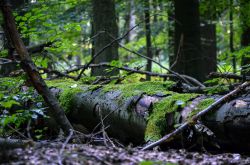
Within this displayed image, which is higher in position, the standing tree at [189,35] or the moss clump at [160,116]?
the standing tree at [189,35]

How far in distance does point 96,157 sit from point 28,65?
139 centimetres

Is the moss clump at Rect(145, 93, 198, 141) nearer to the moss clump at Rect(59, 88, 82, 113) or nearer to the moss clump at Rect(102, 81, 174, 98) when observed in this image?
the moss clump at Rect(102, 81, 174, 98)

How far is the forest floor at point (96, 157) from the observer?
260 cm

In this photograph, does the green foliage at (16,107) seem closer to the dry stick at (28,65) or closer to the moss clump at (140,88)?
the dry stick at (28,65)

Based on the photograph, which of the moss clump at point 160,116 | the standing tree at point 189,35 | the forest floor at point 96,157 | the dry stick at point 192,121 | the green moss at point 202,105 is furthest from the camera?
the standing tree at point 189,35

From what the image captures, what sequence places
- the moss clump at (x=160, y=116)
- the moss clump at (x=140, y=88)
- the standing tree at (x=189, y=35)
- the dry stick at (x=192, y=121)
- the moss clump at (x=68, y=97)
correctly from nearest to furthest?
the dry stick at (x=192, y=121)
the moss clump at (x=160, y=116)
the moss clump at (x=140, y=88)
the moss clump at (x=68, y=97)
the standing tree at (x=189, y=35)

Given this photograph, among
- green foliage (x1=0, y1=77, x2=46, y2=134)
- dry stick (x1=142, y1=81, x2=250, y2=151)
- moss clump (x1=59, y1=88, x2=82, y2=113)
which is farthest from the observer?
moss clump (x1=59, y1=88, x2=82, y2=113)

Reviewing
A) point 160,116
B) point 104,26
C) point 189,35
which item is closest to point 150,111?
point 160,116

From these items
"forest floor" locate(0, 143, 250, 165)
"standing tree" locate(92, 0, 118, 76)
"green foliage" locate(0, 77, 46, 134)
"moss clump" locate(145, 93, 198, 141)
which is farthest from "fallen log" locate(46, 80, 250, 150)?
"standing tree" locate(92, 0, 118, 76)

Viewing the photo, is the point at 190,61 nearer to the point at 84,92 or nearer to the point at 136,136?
the point at 84,92

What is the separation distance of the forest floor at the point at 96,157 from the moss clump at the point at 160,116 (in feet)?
2.00

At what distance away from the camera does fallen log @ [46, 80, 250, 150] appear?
11.8 feet

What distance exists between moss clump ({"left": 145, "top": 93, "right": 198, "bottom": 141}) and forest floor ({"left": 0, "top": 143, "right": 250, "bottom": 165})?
608 millimetres

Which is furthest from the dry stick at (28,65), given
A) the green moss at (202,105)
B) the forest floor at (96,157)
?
the green moss at (202,105)
